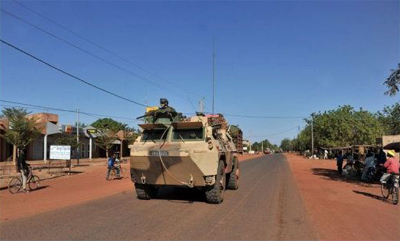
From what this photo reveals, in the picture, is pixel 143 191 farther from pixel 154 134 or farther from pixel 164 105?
pixel 164 105

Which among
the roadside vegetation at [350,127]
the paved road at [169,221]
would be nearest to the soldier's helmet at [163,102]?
the paved road at [169,221]

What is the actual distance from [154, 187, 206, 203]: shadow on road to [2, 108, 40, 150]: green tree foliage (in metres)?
11.0

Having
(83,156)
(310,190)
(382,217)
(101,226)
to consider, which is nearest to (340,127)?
(83,156)

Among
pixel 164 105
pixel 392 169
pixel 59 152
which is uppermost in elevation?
pixel 164 105

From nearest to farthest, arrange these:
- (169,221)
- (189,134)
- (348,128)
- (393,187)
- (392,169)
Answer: (169,221) < (189,134) < (393,187) < (392,169) < (348,128)

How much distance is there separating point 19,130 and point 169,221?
626 inches

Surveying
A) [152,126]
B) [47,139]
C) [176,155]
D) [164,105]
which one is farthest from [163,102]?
[47,139]

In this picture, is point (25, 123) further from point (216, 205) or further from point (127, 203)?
point (216, 205)

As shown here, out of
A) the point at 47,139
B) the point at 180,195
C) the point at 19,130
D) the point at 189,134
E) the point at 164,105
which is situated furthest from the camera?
the point at 47,139

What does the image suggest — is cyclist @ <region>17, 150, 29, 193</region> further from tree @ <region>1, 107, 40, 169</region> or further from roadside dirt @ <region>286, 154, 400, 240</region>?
roadside dirt @ <region>286, 154, 400, 240</region>

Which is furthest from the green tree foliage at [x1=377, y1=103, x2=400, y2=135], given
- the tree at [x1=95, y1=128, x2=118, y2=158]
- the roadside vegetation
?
→ the tree at [x1=95, y1=128, x2=118, y2=158]

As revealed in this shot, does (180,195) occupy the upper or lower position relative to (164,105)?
lower

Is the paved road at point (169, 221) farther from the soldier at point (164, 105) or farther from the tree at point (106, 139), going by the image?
the tree at point (106, 139)

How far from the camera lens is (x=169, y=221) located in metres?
8.78
